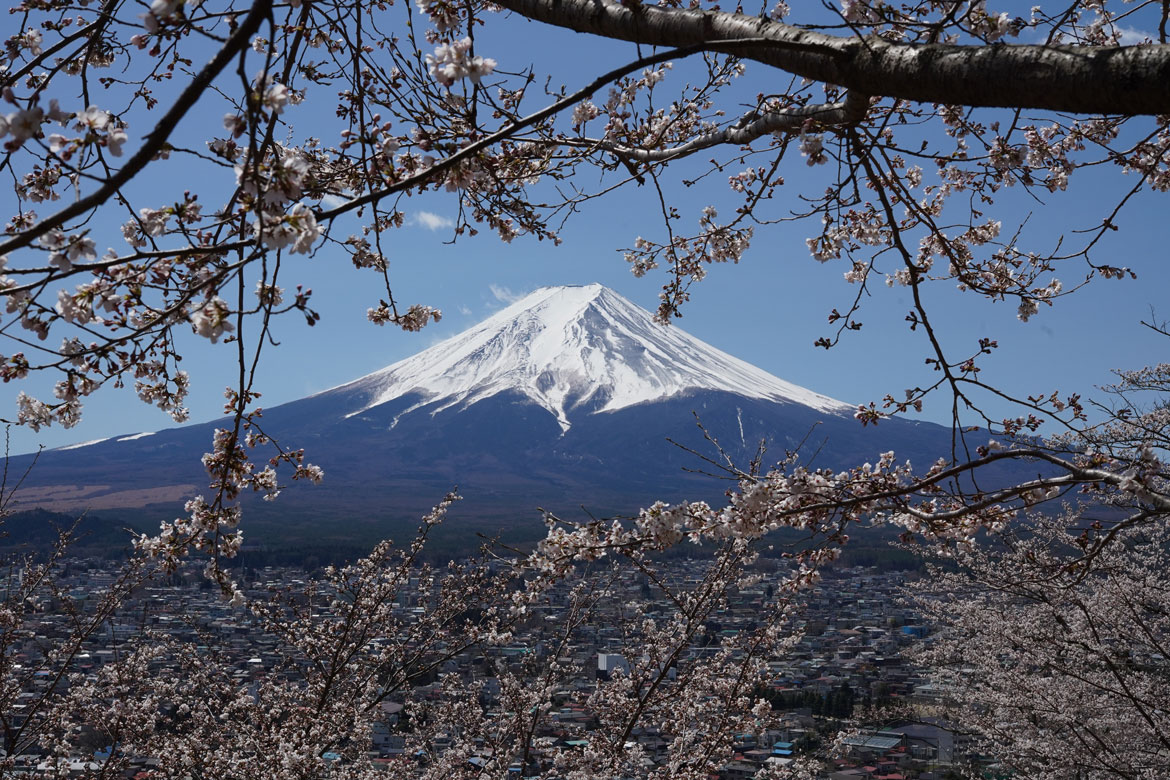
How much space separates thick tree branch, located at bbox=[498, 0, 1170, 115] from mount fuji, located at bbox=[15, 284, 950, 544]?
5059 cm

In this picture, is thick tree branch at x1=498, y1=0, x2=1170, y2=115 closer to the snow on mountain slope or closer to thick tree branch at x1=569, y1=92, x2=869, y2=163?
thick tree branch at x1=569, y1=92, x2=869, y2=163

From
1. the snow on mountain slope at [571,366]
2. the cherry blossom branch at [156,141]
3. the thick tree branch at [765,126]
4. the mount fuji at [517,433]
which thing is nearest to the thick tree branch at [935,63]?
the thick tree branch at [765,126]

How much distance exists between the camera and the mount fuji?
224 ft

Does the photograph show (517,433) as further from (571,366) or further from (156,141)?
(156,141)

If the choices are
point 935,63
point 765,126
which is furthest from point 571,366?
point 935,63

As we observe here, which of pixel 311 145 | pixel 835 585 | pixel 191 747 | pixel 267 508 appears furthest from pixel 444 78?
pixel 267 508

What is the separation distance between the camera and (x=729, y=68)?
155 inches

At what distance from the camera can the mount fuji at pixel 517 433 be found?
68.2m

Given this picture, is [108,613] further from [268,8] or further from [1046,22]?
[1046,22]

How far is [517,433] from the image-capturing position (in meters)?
98.2

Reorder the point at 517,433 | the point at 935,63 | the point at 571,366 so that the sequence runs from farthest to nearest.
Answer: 1. the point at 571,366
2. the point at 517,433
3. the point at 935,63

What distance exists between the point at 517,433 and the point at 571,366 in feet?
67.2

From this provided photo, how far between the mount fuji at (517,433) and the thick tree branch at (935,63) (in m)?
50.6

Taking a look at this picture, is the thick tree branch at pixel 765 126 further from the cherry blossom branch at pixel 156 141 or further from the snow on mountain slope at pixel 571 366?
the snow on mountain slope at pixel 571 366
